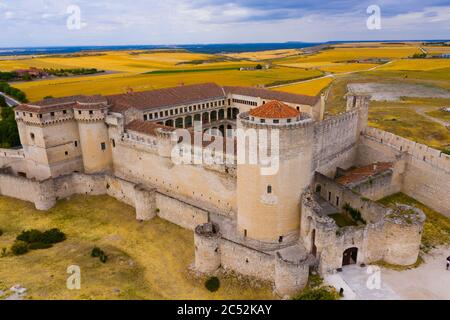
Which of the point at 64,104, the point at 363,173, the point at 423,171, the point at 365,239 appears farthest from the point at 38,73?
the point at 365,239

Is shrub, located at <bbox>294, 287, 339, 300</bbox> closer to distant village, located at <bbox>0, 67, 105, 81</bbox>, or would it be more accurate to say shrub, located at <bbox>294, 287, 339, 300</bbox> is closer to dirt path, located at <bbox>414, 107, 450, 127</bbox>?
dirt path, located at <bbox>414, 107, 450, 127</bbox>

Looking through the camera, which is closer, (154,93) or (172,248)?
(172,248)

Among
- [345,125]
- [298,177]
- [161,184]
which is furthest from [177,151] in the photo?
[345,125]

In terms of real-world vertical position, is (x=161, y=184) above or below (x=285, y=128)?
below

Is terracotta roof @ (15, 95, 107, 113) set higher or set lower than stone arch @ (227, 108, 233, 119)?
higher

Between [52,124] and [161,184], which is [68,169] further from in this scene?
[161,184]

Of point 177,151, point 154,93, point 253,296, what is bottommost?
point 253,296

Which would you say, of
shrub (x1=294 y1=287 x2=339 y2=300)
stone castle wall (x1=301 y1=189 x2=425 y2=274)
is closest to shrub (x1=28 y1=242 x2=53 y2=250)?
shrub (x1=294 y1=287 x2=339 y2=300)
